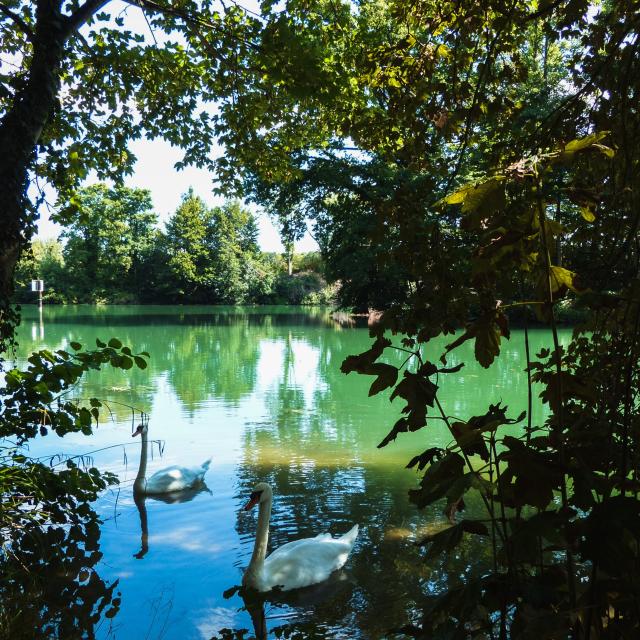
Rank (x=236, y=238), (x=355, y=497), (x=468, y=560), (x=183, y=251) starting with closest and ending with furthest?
(x=468, y=560) < (x=355, y=497) < (x=183, y=251) < (x=236, y=238)

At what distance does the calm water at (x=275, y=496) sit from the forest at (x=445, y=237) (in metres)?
0.27

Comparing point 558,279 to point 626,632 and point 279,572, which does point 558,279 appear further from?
point 279,572

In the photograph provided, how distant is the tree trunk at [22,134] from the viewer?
159 inches

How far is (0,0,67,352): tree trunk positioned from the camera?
13.3 ft

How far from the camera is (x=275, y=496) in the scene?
6.61 meters

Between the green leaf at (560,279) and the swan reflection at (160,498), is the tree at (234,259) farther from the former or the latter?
the green leaf at (560,279)

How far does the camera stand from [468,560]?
4914mm

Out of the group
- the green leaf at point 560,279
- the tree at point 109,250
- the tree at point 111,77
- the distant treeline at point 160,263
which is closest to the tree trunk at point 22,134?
the tree at point 111,77

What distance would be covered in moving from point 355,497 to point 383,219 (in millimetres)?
5160

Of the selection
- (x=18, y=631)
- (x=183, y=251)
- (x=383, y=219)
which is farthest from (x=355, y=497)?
(x=183, y=251)

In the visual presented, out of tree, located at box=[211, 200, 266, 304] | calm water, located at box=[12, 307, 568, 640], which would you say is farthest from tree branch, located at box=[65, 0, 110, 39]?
tree, located at box=[211, 200, 266, 304]

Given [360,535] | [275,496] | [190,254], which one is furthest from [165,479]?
[190,254]

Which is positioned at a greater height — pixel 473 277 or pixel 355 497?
pixel 473 277

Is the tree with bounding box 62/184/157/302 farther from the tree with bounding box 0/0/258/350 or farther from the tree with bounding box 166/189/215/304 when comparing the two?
the tree with bounding box 0/0/258/350
